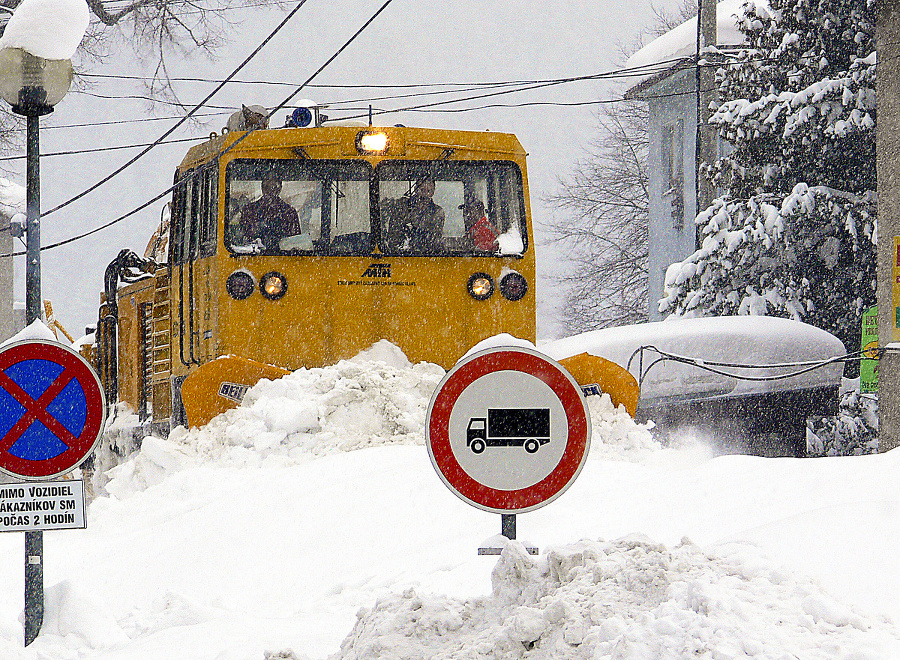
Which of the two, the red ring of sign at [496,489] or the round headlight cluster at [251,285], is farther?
the round headlight cluster at [251,285]

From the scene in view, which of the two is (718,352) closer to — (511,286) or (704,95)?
(511,286)

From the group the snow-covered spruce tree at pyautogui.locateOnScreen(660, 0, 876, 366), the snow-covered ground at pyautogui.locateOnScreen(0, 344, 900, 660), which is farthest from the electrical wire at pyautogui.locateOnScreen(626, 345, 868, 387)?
the snow-covered spruce tree at pyautogui.locateOnScreen(660, 0, 876, 366)

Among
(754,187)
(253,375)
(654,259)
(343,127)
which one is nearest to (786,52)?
(754,187)

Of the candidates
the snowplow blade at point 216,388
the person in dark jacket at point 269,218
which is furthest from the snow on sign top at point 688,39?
the snowplow blade at point 216,388

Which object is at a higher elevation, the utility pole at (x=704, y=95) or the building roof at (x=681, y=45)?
the building roof at (x=681, y=45)

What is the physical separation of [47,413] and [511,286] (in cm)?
553

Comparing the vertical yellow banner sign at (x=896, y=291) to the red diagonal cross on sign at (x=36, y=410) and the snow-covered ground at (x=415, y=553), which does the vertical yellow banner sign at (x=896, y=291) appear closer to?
the snow-covered ground at (x=415, y=553)

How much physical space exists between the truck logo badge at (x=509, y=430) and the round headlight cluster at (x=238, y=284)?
5591mm

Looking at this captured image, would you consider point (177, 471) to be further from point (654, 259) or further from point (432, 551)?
point (654, 259)

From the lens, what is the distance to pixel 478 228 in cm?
968

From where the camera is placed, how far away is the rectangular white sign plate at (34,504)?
15.5 feet

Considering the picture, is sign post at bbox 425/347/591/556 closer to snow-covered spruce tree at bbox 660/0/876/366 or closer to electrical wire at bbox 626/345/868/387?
electrical wire at bbox 626/345/868/387

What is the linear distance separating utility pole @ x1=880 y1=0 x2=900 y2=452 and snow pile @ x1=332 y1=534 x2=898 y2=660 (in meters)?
6.86

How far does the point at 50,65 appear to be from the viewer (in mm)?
5332
